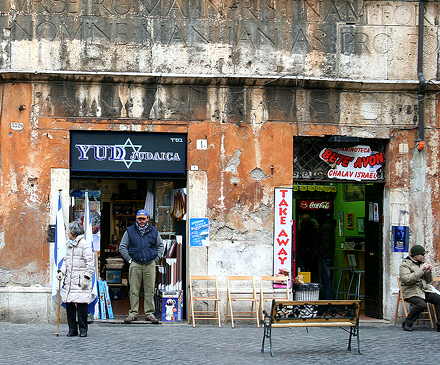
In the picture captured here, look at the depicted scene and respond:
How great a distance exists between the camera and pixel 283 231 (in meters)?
12.0

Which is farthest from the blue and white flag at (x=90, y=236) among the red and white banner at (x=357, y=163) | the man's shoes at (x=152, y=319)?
the red and white banner at (x=357, y=163)

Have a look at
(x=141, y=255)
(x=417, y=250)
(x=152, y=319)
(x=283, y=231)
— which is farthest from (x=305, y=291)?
(x=141, y=255)

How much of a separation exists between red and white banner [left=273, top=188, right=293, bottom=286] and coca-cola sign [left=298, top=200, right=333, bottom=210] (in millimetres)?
3166

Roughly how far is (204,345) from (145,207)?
3.58 m

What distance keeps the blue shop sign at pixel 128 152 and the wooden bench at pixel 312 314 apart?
378 centimetres

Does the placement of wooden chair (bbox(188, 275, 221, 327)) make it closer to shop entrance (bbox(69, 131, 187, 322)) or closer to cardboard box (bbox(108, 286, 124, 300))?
shop entrance (bbox(69, 131, 187, 322))

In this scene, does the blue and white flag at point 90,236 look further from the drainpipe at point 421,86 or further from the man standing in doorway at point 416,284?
the drainpipe at point 421,86

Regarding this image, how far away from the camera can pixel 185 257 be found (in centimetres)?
1207

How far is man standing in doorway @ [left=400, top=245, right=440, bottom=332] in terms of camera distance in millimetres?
11352

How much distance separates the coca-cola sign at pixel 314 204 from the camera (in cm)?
1519

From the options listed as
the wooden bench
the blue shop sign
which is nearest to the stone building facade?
the blue shop sign

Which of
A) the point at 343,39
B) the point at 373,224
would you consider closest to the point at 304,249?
the point at 373,224

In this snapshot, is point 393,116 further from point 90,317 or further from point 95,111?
point 90,317

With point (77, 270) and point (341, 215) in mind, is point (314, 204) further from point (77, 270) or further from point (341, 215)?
point (77, 270)
